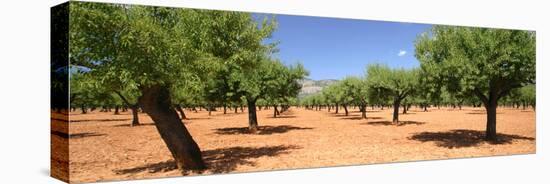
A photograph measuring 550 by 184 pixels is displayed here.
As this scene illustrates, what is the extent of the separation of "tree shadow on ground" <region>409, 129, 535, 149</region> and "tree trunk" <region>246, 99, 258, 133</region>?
5.52 meters

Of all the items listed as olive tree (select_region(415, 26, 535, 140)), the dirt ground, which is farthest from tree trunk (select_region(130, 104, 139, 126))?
olive tree (select_region(415, 26, 535, 140))

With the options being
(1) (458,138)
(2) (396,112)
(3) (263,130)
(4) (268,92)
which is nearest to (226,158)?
(3) (263,130)

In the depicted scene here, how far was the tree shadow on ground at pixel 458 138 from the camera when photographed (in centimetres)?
1953

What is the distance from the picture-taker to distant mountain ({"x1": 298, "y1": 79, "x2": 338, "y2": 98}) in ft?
59.0

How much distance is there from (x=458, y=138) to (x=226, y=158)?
9004 mm

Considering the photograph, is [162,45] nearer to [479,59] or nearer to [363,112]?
[363,112]

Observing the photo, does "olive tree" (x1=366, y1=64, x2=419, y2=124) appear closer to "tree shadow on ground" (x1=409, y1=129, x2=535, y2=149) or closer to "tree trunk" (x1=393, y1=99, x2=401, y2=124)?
"tree trunk" (x1=393, y1=99, x2=401, y2=124)

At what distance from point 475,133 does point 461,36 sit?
3.55 metres

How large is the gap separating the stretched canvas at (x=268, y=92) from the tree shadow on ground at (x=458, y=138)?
5 cm

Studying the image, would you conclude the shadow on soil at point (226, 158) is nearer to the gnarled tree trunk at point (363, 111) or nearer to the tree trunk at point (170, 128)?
the tree trunk at point (170, 128)

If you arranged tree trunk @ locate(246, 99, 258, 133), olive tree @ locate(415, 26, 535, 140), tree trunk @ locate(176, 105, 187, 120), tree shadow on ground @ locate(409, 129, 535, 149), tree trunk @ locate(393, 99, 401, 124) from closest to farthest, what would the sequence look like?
tree trunk @ locate(176, 105, 187, 120), tree trunk @ locate(246, 99, 258, 133), tree shadow on ground @ locate(409, 129, 535, 149), olive tree @ locate(415, 26, 535, 140), tree trunk @ locate(393, 99, 401, 124)

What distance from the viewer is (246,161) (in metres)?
16.0

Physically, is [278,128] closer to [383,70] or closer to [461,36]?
[383,70]

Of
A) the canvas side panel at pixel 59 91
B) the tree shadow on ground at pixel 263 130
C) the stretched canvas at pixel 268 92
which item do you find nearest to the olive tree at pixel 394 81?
the stretched canvas at pixel 268 92
